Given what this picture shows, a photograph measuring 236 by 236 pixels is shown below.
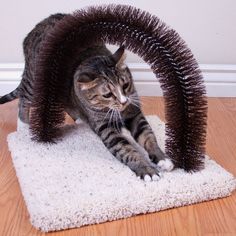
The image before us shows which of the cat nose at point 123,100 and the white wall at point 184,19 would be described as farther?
the white wall at point 184,19

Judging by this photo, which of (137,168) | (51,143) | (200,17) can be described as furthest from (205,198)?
(200,17)

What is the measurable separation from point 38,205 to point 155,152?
14.8 inches

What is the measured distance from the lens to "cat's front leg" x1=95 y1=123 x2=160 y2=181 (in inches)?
41.2

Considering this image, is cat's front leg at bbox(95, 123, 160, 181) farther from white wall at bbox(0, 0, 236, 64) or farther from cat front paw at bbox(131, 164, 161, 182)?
white wall at bbox(0, 0, 236, 64)

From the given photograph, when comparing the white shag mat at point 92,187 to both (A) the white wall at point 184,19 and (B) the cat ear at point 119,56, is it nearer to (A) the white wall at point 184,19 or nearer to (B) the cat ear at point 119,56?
(B) the cat ear at point 119,56

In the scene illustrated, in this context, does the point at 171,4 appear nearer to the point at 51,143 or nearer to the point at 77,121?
the point at 77,121

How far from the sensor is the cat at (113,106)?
113 centimetres

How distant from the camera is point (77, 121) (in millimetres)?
1472

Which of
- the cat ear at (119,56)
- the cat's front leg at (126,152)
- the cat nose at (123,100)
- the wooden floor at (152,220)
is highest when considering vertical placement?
the cat ear at (119,56)

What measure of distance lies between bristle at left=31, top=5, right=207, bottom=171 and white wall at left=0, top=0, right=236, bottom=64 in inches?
21.6

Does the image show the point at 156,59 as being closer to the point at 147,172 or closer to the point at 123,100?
the point at 123,100

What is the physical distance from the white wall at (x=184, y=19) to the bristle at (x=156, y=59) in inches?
21.6

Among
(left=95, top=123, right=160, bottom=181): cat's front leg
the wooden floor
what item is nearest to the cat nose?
(left=95, top=123, right=160, bottom=181): cat's front leg

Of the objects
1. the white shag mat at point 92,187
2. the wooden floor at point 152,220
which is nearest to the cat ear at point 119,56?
the white shag mat at point 92,187
